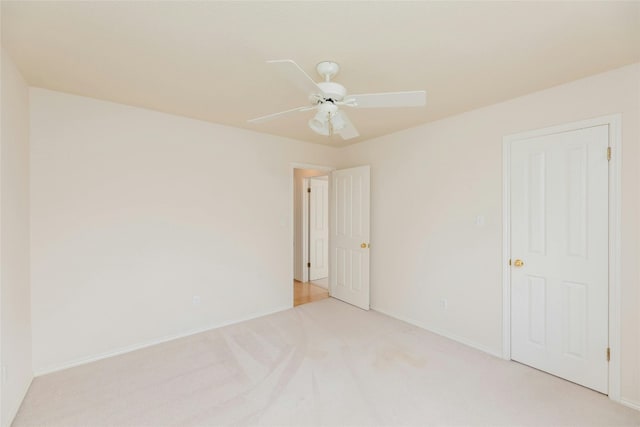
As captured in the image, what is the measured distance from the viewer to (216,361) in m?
2.54

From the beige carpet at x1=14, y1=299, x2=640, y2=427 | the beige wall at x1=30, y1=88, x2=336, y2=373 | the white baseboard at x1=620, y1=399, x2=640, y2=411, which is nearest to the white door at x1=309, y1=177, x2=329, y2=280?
the beige wall at x1=30, y1=88, x2=336, y2=373

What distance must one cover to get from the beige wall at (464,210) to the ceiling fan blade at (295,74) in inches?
79.3

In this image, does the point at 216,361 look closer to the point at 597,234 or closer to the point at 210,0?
the point at 210,0

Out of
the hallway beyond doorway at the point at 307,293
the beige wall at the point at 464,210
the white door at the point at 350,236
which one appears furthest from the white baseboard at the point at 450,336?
the hallway beyond doorway at the point at 307,293

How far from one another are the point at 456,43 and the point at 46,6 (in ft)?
7.30

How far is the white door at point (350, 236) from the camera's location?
12.7ft

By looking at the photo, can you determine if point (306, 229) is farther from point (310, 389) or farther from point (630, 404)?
point (630, 404)

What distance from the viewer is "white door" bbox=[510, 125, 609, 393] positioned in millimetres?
2094

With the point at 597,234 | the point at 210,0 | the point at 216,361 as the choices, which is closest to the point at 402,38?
A: the point at 210,0

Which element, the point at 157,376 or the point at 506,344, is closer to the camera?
the point at 157,376

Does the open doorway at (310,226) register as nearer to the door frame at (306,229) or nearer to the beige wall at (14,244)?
the door frame at (306,229)

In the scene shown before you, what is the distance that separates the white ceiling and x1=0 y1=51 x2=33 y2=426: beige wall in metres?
0.27

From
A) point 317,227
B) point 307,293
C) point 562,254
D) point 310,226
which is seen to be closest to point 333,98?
point 562,254

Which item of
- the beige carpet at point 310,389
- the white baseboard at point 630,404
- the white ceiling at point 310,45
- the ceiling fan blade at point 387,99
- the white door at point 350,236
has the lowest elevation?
the beige carpet at point 310,389
